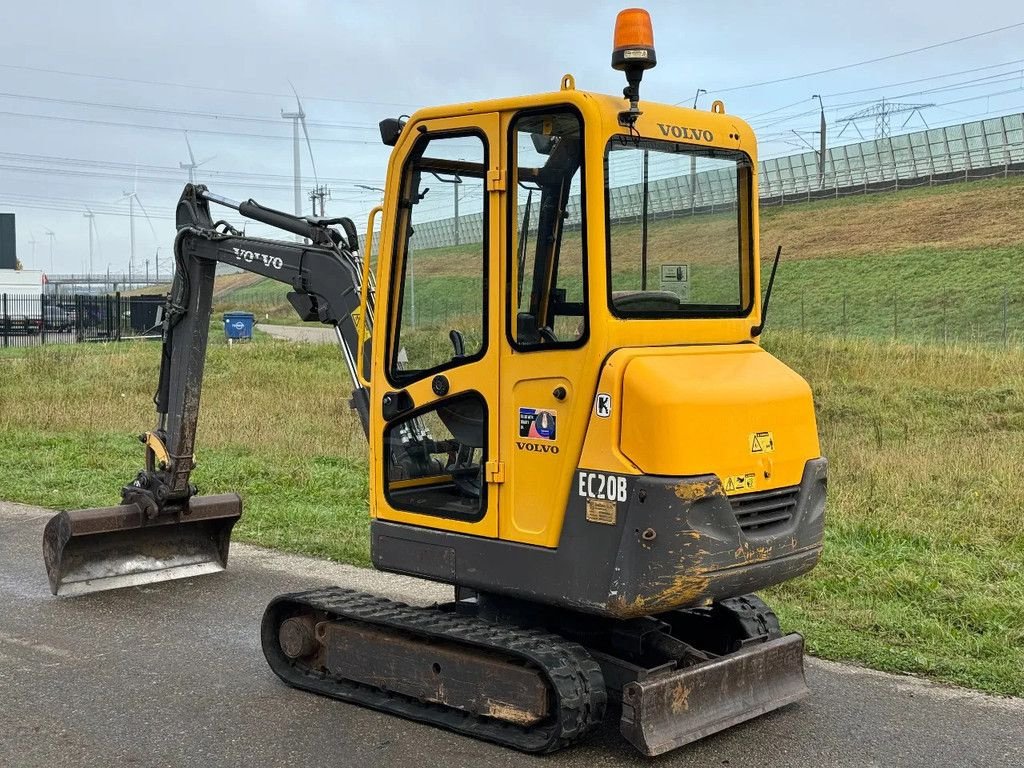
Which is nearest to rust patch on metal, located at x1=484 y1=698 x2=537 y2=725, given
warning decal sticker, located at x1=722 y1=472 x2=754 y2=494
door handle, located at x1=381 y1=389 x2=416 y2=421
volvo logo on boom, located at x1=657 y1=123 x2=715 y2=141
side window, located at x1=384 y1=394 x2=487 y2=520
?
side window, located at x1=384 y1=394 x2=487 y2=520

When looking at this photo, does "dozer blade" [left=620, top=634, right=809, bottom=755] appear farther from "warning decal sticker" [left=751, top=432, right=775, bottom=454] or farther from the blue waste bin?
the blue waste bin

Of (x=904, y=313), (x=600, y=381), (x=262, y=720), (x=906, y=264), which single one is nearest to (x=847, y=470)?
(x=600, y=381)

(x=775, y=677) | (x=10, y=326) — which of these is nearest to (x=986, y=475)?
(x=775, y=677)

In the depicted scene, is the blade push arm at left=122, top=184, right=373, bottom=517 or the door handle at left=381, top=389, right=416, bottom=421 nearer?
the door handle at left=381, top=389, right=416, bottom=421

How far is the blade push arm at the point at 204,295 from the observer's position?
6.71 m

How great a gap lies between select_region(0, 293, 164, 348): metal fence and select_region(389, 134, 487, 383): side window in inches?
1371

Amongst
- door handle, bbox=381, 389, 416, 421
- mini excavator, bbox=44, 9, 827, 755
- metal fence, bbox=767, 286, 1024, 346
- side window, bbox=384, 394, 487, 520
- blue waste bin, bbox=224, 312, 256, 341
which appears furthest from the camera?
blue waste bin, bbox=224, 312, 256, 341

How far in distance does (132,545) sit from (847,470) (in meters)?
6.84

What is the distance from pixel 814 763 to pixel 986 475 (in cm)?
643

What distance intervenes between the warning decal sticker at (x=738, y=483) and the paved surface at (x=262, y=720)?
3.99 ft

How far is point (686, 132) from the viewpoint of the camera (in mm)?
5469

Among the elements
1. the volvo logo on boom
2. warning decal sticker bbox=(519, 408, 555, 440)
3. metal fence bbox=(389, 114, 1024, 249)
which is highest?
metal fence bbox=(389, 114, 1024, 249)

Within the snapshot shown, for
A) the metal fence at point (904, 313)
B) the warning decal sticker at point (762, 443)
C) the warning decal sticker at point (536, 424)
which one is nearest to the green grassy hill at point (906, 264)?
the metal fence at point (904, 313)

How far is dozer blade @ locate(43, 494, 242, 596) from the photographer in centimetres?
783
